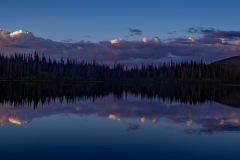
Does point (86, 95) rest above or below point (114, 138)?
below

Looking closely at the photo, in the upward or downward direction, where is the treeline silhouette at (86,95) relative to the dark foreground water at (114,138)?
downward

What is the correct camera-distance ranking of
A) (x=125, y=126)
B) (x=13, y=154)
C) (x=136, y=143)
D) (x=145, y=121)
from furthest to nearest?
(x=145, y=121) < (x=125, y=126) < (x=136, y=143) < (x=13, y=154)

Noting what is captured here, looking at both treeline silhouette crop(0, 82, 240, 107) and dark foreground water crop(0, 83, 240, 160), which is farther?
treeline silhouette crop(0, 82, 240, 107)

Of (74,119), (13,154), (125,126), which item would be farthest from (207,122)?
(13,154)

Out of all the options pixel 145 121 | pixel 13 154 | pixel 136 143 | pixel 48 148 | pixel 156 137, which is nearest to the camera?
pixel 13 154

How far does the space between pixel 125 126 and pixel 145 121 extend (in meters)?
6.41

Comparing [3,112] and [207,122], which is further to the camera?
[3,112]

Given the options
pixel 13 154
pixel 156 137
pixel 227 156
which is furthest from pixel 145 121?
pixel 13 154

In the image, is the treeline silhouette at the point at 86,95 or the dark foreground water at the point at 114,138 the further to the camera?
the treeline silhouette at the point at 86,95

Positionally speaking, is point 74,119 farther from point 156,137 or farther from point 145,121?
point 156,137

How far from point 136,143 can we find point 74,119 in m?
19.3

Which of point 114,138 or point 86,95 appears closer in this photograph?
point 114,138

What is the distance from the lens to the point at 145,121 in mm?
47000

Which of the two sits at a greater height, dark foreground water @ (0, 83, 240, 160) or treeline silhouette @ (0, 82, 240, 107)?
dark foreground water @ (0, 83, 240, 160)
